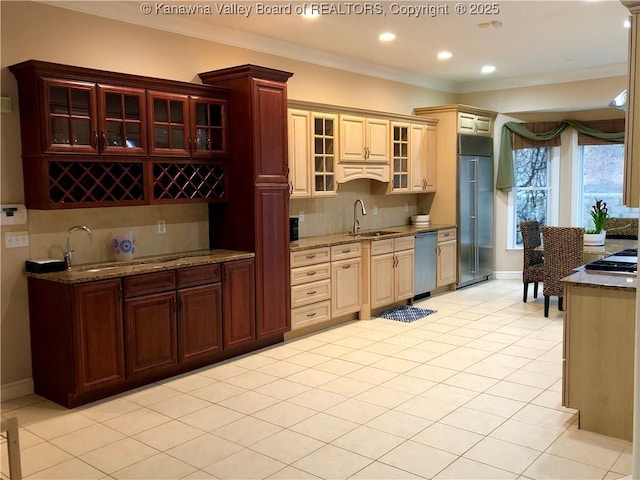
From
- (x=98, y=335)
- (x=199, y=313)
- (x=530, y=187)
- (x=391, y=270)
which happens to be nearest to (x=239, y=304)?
(x=199, y=313)

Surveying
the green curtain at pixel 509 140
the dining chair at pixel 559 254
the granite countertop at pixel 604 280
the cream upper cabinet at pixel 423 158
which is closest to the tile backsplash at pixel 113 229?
the granite countertop at pixel 604 280

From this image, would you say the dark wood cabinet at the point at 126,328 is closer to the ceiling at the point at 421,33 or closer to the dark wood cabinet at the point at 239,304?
the dark wood cabinet at the point at 239,304

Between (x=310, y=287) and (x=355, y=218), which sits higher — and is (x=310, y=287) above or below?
below

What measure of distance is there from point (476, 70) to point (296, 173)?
3277 mm

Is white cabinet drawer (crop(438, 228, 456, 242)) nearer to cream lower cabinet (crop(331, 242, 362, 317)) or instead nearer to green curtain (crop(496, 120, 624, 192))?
green curtain (crop(496, 120, 624, 192))

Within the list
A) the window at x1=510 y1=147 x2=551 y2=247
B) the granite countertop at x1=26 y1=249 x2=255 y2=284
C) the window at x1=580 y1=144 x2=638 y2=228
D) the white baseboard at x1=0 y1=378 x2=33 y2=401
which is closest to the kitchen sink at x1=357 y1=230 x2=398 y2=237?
the granite countertop at x1=26 y1=249 x2=255 y2=284

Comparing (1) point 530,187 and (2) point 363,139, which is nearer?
(2) point 363,139

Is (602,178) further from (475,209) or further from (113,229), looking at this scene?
(113,229)

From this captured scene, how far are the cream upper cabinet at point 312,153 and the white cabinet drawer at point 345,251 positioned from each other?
22.6 inches

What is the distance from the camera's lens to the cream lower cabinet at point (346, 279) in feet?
19.1

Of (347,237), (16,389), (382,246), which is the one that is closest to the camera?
(16,389)

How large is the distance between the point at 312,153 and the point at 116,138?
2131 millimetres

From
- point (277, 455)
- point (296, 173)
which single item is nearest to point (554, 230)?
point (296, 173)

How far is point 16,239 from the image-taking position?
3.94 m
